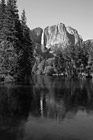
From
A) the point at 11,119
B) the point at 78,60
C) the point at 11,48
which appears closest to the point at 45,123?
the point at 11,119

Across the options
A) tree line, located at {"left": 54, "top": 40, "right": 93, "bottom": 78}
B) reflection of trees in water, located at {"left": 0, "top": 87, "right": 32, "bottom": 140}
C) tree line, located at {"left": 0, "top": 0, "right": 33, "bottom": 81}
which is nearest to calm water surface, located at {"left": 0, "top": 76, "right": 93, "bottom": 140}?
reflection of trees in water, located at {"left": 0, "top": 87, "right": 32, "bottom": 140}

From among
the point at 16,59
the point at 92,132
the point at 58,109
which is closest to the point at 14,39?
the point at 16,59

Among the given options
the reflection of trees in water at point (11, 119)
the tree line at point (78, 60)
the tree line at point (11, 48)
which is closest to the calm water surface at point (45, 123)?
the reflection of trees in water at point (11, 119)

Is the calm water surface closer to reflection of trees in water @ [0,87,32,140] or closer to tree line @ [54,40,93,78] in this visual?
reflection of trees in water @ [0,87,32,140]

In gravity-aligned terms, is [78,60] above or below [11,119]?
above

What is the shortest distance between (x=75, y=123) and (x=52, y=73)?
95.6 meters

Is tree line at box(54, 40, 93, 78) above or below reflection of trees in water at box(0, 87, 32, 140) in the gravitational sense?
above

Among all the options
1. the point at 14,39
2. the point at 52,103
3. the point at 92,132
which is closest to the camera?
the point at 92,132

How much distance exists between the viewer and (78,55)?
9731 centimetres

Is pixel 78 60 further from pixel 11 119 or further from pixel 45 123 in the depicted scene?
pixel 11 119

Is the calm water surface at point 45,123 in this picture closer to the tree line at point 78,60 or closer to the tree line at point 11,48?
the tree line at point 11,48

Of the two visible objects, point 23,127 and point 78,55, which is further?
point 78,55

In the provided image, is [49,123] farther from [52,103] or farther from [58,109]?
[52,103]

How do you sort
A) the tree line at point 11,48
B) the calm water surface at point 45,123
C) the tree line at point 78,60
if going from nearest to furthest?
the calm water surface at point 45,123
the tree line at point 11,48
the tree line at point 78,60
